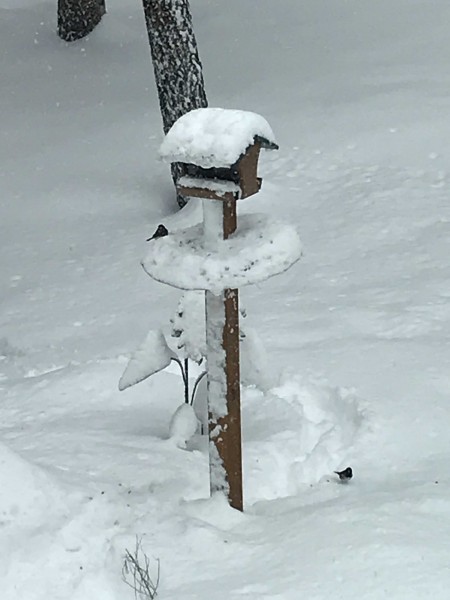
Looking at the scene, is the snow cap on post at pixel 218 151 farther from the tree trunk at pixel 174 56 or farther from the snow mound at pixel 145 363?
the tree trunk at pixel 174 56

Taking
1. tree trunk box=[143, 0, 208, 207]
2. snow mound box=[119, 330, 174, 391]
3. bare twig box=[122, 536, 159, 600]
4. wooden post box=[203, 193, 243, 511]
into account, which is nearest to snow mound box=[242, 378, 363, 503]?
wooden post box=[203, 193, 243, 511]

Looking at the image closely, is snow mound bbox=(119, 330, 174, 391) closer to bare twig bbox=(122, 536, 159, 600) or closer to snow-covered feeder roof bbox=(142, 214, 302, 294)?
snow-covered feeder roof bbox=(142, 214, 302, 294)

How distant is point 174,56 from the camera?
770cm

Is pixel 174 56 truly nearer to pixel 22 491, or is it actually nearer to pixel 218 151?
pixel 218 151

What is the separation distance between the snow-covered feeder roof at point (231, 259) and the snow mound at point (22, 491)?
31.8 inches

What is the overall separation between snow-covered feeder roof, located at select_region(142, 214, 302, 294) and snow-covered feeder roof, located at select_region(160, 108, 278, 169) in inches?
11.3

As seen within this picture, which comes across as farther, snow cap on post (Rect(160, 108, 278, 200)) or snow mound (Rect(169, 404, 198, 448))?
snow mound (Rect(169, 404, 198, 448))

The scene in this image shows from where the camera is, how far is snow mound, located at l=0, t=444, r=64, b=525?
3.32 meters

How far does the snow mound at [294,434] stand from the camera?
3.98 m

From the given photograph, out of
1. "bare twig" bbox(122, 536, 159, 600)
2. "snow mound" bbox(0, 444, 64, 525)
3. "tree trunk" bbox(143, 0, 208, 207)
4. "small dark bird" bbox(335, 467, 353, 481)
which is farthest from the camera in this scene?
"tree trunk" bbox(143, 0, 208, 207)

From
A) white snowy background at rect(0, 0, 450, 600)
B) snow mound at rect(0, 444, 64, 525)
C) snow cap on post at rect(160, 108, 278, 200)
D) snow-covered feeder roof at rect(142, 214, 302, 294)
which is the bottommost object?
white snowy background at rect(0, 0, 450, 600)

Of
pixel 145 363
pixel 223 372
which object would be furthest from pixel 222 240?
pixel 145 363

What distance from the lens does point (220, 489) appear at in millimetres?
3537

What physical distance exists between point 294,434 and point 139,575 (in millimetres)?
1319
